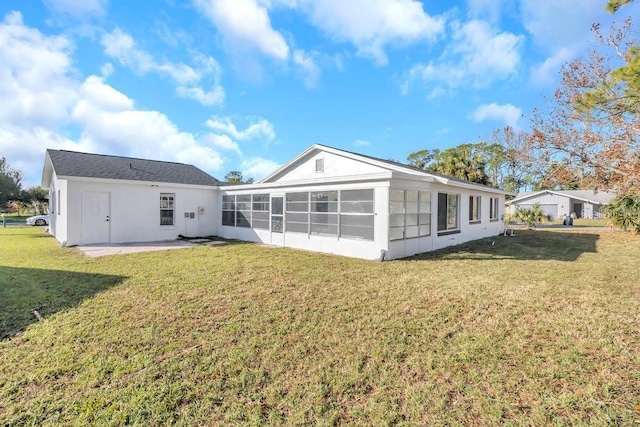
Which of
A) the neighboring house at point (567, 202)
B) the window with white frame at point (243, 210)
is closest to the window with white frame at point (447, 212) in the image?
the window with white frame at point (243, 210)

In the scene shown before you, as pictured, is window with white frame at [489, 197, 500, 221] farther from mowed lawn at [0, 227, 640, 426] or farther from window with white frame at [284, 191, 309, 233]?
window with white frame at [284, 191, 309, 233]

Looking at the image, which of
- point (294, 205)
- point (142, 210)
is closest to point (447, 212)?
point (294, 205)

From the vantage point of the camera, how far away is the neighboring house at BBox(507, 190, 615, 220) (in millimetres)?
33938

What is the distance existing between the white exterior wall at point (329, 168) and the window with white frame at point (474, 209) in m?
5.60

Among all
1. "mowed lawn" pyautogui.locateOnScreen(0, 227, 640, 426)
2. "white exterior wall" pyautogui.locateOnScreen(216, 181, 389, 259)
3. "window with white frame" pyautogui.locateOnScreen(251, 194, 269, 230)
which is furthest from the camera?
"window with white frame" pyautogui.locateOnScreen(251, 194, 269, 230)

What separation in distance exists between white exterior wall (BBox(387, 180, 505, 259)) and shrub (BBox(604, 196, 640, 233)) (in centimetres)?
665

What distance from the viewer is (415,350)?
3469 mm

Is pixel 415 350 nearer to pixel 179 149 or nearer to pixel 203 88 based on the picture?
pixel 203 88

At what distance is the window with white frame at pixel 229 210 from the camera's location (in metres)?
14.2

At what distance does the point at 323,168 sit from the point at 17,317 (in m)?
9.27

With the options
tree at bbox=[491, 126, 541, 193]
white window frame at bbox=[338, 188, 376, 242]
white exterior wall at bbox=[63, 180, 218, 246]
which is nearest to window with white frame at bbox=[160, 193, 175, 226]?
white exterior wall at bbox=[63, 180, 218, 246]

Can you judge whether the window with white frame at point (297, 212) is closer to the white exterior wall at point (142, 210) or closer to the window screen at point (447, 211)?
the window screen at point (447, 211)

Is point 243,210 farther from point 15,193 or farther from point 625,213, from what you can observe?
point 15,193

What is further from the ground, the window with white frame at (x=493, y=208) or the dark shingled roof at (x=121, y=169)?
the dark shingled roof at (x=121, y=169)
